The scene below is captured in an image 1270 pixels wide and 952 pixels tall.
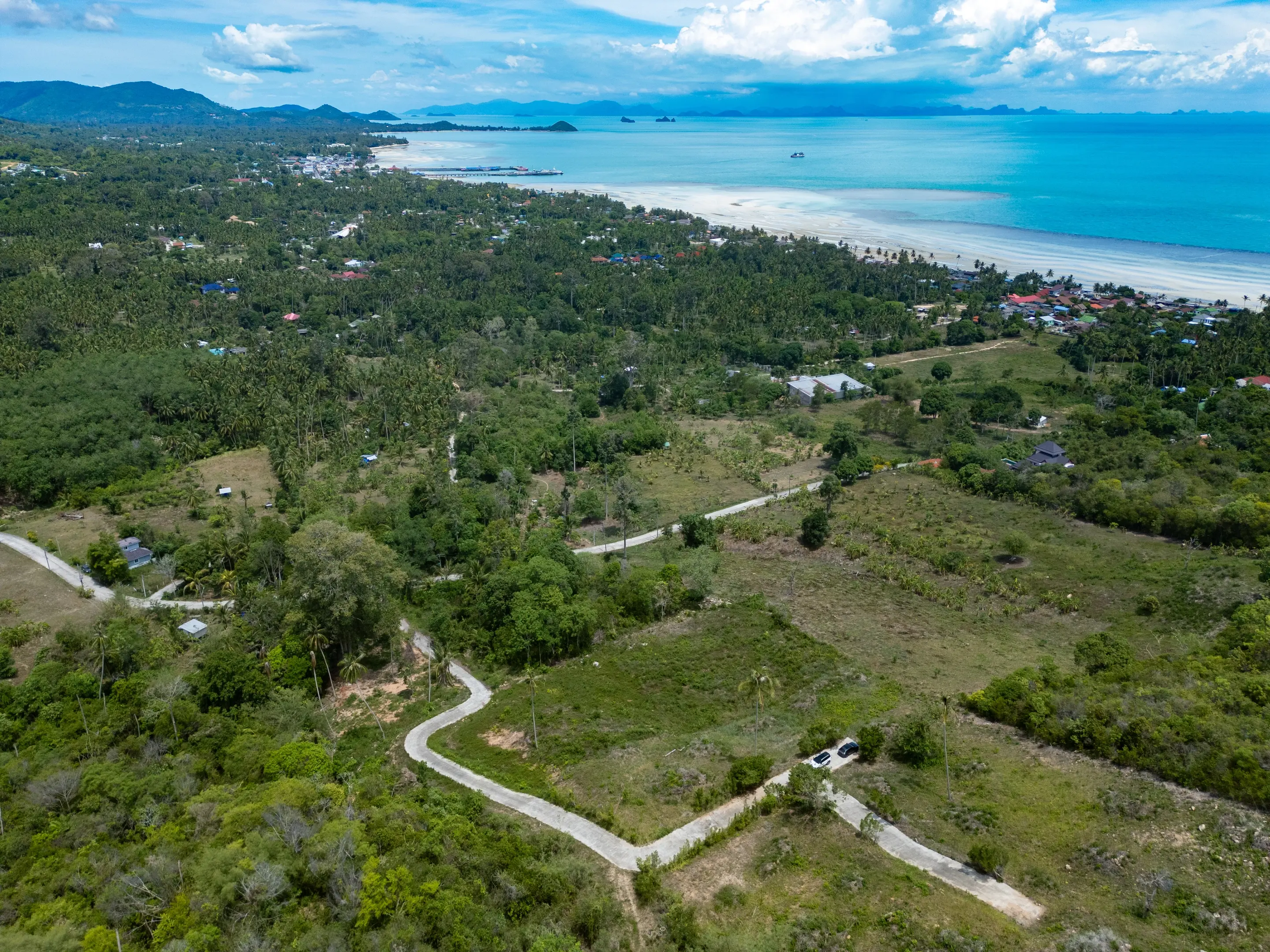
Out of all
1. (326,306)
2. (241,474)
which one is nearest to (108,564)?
(241,474)

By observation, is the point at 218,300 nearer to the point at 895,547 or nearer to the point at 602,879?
the point at 895,547

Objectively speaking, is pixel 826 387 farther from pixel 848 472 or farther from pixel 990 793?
pixel 990 793

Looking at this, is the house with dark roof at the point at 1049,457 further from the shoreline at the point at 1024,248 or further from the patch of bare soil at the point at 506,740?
the shoreline at the point at 1024,248

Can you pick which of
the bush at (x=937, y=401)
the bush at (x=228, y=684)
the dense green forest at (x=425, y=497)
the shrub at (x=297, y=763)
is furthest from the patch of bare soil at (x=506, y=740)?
the bush at (x=937, y=401)

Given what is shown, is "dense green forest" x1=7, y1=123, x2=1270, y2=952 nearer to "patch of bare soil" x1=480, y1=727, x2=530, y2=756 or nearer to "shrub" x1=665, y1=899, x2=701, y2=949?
"shrub" x1=665, y1=899, x2=701, y2=949

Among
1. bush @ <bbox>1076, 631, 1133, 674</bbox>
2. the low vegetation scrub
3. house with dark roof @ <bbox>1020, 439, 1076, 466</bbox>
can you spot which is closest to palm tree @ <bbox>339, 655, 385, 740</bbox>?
the low vegetation scrub
